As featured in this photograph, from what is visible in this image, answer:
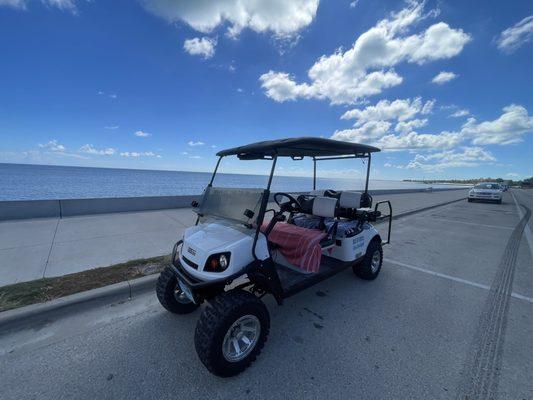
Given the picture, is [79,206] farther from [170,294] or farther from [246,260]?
[246,260]

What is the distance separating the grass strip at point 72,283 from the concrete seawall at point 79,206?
498cm

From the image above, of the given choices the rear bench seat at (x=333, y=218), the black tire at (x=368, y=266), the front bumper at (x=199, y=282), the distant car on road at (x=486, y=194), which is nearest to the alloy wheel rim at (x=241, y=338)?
the front bumper at (x=199, y=282)

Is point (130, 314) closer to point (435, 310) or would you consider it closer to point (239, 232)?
point (239, 232)

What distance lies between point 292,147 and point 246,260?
154 cm

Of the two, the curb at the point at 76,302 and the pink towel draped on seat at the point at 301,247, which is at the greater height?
the pink towel draped on seat at the point at 301,247

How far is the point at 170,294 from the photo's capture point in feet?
8.85

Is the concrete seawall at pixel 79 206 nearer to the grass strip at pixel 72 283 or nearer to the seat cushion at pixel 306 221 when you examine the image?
the grass strip at pixel 72 283

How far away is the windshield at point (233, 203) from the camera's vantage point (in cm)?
255

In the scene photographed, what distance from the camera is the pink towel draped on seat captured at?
293cm

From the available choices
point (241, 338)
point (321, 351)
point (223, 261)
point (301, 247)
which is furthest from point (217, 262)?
point (321, 351)

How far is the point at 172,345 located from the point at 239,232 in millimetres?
1261

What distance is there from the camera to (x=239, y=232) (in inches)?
97.5

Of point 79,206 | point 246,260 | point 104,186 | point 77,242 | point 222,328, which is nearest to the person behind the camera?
point 222,328

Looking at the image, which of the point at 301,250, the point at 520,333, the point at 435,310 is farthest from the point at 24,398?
the point at 520,333
